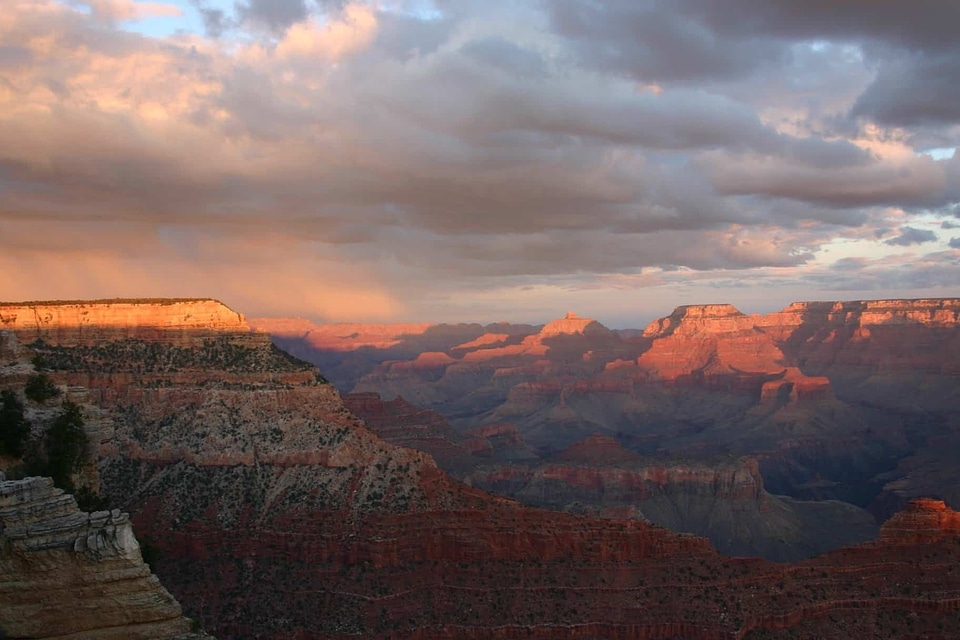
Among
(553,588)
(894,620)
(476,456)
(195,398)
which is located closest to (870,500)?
(476,456)

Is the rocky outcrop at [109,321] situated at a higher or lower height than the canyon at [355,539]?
higher

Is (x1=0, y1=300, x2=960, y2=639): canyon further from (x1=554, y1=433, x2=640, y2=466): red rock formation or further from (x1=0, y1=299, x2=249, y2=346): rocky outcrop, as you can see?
(x1=554, y1=433, x2=640, y2=466): red rock formation

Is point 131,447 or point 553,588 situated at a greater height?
point 131,447

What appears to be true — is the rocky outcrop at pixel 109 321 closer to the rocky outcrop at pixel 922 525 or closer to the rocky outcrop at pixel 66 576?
the rocky outcrop at pixel 66 576

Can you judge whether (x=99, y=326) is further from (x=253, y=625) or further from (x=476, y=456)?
(x=476, y=456)

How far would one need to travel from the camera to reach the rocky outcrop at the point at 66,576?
2075 cm

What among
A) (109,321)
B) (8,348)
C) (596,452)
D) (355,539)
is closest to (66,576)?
(8,348)

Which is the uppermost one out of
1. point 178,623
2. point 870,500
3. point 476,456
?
point 178,623

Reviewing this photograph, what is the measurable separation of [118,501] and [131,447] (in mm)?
5216

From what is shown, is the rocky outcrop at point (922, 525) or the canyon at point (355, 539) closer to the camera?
the canyon at point (355, 539)

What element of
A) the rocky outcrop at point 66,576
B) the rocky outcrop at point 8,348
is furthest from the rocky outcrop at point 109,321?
the rocky outcrop at point 66,576

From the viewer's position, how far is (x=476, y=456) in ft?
468

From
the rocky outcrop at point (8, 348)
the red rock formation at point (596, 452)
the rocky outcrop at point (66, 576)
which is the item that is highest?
the rocky outcrop at point (8, 348)

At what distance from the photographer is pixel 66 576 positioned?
20.8m
